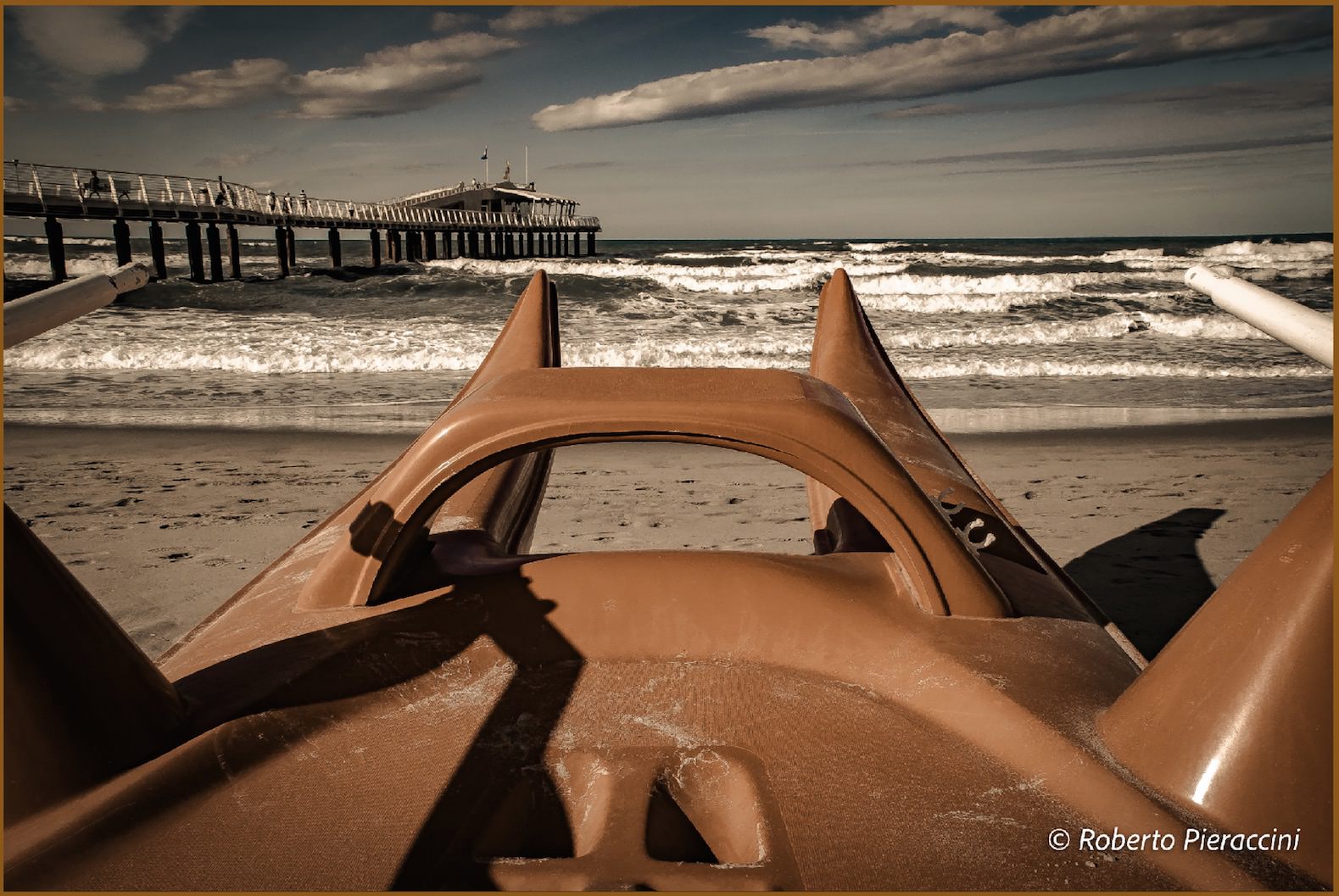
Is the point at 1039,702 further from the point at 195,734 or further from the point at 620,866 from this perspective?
the point at 195,734

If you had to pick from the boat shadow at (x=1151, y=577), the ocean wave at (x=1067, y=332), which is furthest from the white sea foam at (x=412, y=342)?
the boat shadow at (x=1151, y=577)

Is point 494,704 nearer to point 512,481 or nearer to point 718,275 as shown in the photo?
point 512,481

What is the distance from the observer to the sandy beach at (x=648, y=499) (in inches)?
143

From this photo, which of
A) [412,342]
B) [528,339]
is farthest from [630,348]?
[528,339]

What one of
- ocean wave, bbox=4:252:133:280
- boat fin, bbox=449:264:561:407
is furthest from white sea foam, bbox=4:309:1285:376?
ocean wave, bbox=4:252:133:280

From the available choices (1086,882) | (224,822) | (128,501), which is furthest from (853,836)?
(128,501)

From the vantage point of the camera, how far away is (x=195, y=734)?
1.36m

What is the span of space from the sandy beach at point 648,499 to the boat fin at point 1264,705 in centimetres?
198

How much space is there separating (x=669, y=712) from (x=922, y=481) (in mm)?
1228

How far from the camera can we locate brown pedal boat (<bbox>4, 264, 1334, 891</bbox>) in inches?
44.8

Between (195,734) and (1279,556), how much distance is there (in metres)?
1.64

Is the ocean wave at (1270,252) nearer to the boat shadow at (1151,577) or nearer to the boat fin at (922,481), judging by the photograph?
the boat shadow at (1151,577)

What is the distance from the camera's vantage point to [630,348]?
10.8 m

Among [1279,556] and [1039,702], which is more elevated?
[1279,556]
